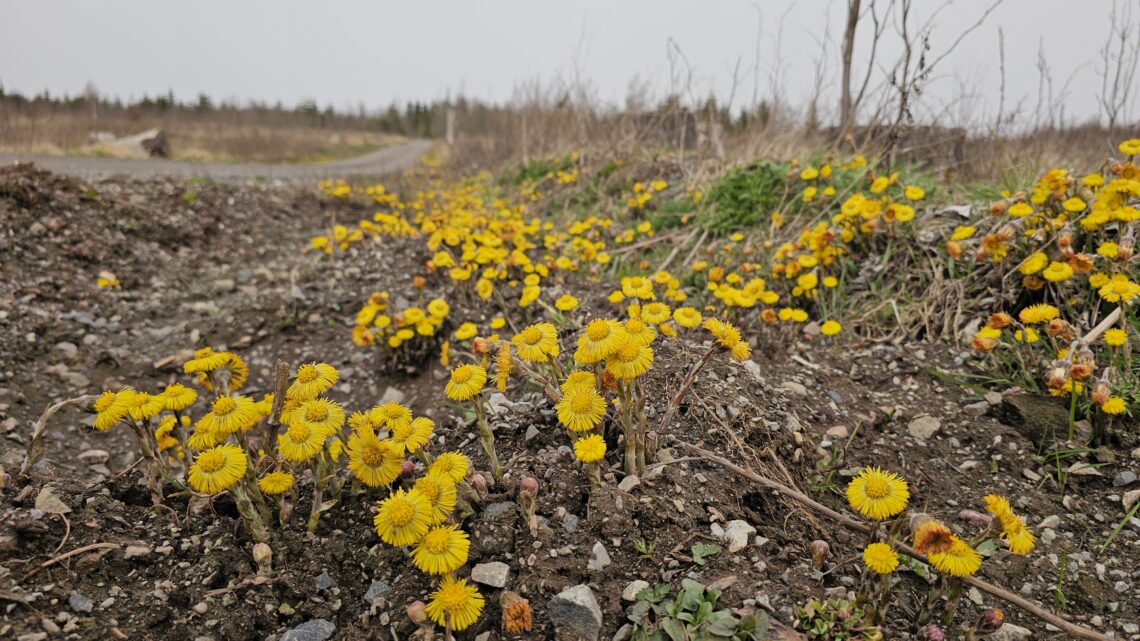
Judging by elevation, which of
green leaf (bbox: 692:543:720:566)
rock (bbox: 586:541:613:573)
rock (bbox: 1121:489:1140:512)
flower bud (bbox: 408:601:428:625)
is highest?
rock (bbox: 1121:489:1140:512)

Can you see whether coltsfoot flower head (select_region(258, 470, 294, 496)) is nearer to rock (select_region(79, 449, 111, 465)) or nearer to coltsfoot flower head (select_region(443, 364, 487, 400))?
coltsfoot flower head (select_region(443, 364, 487, 400))

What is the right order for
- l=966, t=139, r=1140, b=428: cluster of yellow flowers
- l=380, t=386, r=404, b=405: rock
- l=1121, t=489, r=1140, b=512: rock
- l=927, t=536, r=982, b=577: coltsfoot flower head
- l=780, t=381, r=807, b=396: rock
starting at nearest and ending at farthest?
l=927, t=536, r=982, b=577: coltsfoot flower head → l=1121, t=489, r=1140, b=512: rock → l=966, t=139, r=1140, b=428: cluster of yellow flowers → l=780, t=381, r=807, b=396: rock → l=380, t=386, r=404, b=405: rock

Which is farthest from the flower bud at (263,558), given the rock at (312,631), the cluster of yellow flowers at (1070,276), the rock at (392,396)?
the cluster of yellow flowers at (1070,276)

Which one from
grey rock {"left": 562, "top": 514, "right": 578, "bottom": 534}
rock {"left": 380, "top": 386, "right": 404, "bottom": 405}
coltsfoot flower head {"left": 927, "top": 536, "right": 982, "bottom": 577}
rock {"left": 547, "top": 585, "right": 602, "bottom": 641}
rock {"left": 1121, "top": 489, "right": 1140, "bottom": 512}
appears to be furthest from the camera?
rock {"left": 380, "top": 386, "right": 404, "bottom": 405}

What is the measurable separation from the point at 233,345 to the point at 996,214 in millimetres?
3782

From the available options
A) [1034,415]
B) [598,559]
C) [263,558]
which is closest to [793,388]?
[1034,415]

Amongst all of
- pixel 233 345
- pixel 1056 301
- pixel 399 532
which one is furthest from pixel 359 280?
pixel 1056 301

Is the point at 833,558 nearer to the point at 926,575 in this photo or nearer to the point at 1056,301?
the point at 926,575

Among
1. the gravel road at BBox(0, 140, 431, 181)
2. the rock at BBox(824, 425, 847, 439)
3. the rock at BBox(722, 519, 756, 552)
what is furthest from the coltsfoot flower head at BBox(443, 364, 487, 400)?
the gravel road at BBox(0, 140, 431, 181)

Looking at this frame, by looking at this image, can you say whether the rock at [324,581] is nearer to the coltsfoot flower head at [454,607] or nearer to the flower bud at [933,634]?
the coltsfoot flower head at [454,607]

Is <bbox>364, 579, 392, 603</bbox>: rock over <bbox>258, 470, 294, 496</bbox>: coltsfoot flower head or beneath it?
beneath

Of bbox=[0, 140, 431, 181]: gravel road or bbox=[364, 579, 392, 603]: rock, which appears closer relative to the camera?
bbox=[364, 579, 392, 603]: rock

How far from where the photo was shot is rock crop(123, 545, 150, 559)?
4.52ft

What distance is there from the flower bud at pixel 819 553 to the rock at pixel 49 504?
1.85 meters
